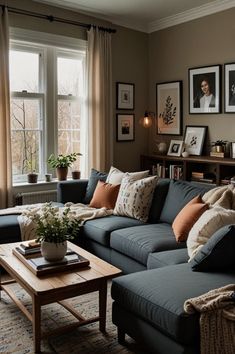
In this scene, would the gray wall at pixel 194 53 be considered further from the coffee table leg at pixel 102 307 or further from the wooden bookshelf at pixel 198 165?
the coffee table leg at pixel 102 307

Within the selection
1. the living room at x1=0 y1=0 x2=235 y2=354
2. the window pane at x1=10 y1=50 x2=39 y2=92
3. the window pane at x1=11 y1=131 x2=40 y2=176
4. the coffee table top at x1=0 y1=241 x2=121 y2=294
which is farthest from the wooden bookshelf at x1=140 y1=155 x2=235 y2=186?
the coffee table top at x1=0 y1=241 x2=121 y2=294

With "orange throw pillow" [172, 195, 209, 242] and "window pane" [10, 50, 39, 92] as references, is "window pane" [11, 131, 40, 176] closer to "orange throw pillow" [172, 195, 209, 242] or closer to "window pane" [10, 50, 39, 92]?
"window pane" [10, 50, 39, 92]

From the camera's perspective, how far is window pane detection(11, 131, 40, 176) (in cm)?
502

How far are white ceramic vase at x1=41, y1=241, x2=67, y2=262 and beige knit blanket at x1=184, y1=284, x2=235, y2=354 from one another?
1001 millimetres

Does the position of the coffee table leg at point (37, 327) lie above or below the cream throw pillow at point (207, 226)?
below

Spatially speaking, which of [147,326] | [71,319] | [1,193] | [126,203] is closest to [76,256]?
[71,319]

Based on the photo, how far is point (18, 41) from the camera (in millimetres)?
4781

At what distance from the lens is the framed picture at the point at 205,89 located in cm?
501

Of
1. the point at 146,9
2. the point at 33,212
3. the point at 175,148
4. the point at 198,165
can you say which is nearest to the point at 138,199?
the point at 33,212

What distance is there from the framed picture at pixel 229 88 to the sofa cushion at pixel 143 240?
196 cm

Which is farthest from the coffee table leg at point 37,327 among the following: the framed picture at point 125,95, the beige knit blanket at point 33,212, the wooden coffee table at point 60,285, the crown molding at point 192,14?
the crown molding at point 192,14

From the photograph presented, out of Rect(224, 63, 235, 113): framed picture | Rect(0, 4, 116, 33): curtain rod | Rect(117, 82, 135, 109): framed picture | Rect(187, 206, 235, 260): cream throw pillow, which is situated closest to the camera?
Rect(187, 206, 235, 260): cream throw pillow

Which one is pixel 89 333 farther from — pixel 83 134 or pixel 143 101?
pixel 143 101

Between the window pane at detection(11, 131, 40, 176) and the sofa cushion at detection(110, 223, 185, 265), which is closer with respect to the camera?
the sofa cushion at detection(110, 223, 185, 265)
